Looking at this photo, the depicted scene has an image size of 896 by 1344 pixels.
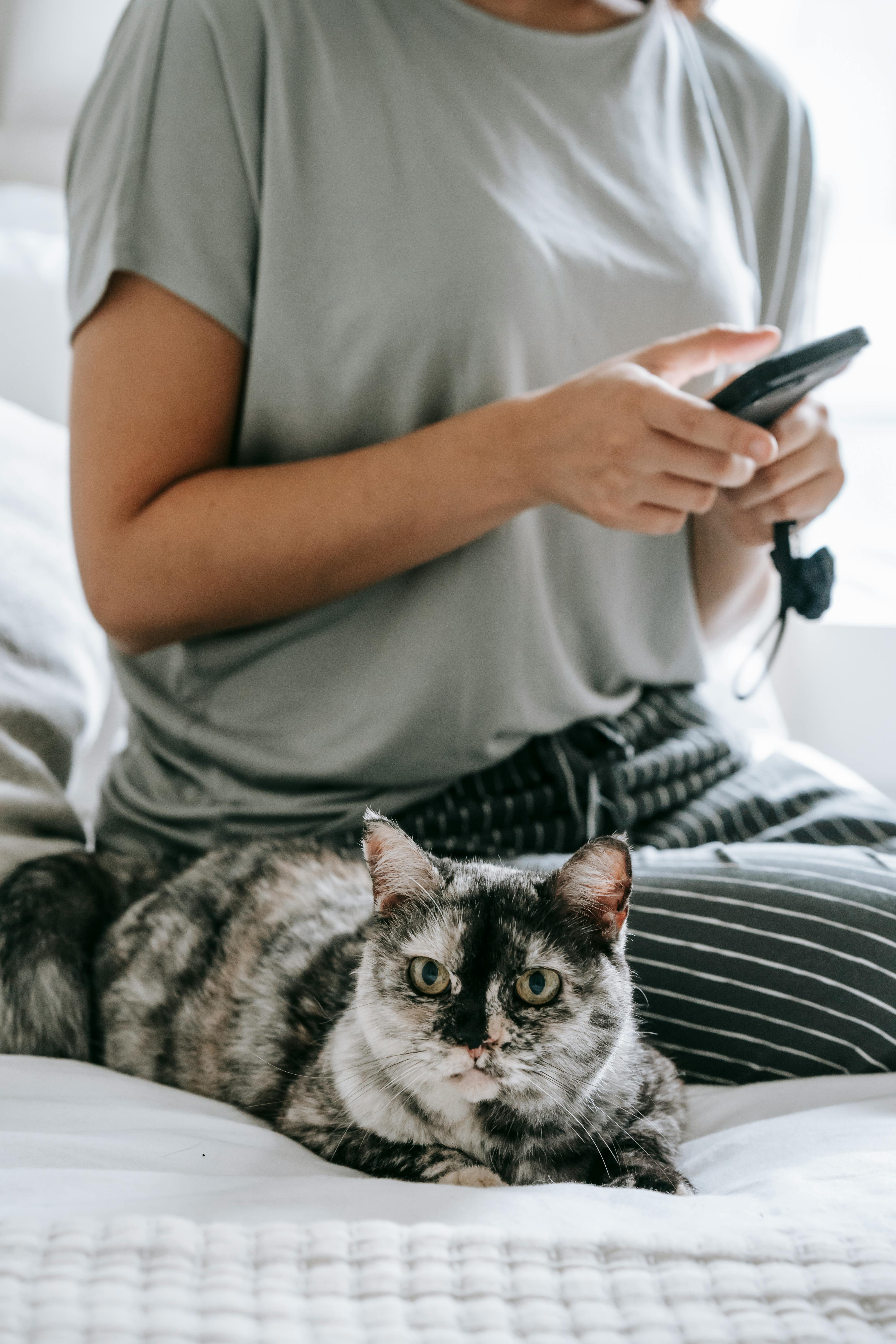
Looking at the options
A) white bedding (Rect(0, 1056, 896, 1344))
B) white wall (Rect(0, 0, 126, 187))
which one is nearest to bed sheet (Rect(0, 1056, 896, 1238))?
white bedding (Rect(0, 1056, 896, 1344))

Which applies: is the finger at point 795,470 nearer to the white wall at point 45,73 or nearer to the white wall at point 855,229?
the white wall at point 855,229

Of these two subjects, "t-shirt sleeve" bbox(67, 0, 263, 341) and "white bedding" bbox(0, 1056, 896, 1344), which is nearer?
"white bedding" bbox(0, 1056, 896, 1344)

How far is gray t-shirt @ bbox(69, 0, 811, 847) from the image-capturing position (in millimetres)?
907

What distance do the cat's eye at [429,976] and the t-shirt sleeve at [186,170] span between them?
0.60 metres

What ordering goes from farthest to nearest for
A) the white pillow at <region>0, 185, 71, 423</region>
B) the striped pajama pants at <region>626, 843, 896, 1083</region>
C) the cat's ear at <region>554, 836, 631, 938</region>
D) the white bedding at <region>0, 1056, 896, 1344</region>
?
the white pillow at <region>0, 185, 71, 423</region> → the striped pajama pants at <region>626, 843, 896, 1083</region> → the cat's ear at <region>554, 836, 631, 938</region> → the white bedding at <region>0, 1056, 896, 1344</region>

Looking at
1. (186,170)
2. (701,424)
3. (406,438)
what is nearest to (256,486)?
(406,438)

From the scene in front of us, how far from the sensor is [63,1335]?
0.41 m

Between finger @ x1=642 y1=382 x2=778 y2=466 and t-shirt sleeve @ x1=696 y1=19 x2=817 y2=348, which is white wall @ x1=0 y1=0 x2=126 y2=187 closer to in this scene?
t-shirt sleeve @ x1=696 y1=19 x2=817 y2=348

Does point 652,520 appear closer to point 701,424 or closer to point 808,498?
point 701,424

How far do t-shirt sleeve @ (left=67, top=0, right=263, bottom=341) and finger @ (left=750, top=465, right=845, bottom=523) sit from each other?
536 mm

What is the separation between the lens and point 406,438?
0.89 metres

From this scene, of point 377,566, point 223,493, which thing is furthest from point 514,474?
point 223,493

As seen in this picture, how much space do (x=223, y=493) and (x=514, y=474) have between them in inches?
10.1

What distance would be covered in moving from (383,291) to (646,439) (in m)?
0.30
